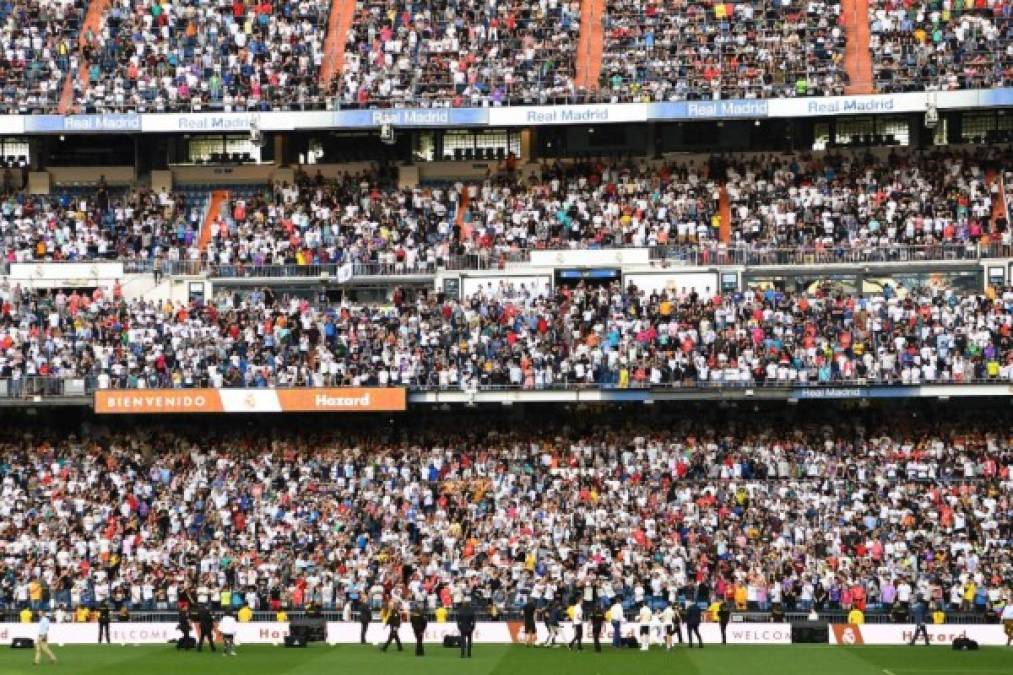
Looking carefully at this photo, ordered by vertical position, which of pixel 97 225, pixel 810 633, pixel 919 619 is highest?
pixel 97 225

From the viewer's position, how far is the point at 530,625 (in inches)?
1613

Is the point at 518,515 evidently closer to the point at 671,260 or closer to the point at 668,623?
the point at 668,623

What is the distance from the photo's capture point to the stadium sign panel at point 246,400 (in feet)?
163

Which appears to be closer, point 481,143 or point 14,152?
point 481,143

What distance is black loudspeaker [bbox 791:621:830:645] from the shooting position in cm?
4269

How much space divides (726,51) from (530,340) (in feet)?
43.8

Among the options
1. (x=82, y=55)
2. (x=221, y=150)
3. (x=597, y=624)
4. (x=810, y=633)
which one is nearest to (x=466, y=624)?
(x=597, y=624)

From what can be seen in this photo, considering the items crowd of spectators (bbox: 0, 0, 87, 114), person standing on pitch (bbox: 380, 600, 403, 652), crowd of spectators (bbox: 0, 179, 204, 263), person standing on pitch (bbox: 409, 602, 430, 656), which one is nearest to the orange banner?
crowd of spectators (bbox: 0, 179, 204, 263)

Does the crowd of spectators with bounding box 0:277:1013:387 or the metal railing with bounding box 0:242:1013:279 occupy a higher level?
the metal railing with bounding box 0:242:1013:279

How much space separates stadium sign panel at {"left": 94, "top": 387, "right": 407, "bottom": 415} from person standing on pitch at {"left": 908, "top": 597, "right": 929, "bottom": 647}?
16196 millimetres

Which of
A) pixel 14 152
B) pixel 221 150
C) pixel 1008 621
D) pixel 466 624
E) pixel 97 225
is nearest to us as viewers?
pixel 466 624

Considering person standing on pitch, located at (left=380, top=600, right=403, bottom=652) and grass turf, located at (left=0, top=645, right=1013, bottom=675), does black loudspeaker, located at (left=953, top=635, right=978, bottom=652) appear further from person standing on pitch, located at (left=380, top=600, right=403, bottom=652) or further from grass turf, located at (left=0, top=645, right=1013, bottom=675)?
person standing on pitch, located at (left=380, top=600, right=403, bottom=652)

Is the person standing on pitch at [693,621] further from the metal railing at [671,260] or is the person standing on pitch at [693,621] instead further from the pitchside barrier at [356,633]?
the metal railing at [671,260]

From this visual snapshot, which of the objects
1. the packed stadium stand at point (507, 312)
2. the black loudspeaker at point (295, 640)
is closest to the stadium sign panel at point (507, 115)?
the packed stadium stand at point (507, 312)
